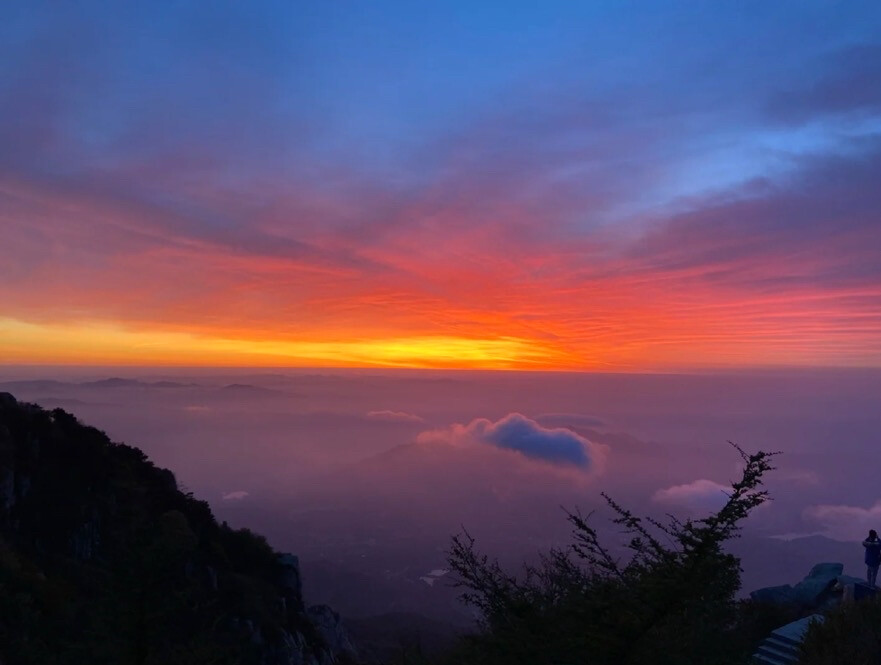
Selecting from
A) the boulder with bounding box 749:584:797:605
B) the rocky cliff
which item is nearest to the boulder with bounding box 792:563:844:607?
the boulder with bounding box 749:584:797:605

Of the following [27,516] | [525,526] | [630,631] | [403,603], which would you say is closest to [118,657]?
[630,631]

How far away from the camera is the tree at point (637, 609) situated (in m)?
7.85

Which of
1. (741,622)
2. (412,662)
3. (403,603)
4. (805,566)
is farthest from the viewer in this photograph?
(805,566)

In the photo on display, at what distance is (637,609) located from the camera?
26.0 feet

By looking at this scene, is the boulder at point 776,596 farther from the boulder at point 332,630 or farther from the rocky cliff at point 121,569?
the boulder at point 332,630

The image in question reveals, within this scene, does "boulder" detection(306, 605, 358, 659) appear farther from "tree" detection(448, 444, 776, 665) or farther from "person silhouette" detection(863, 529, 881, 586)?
"person silhouette" detection(863, 529, 881, 586)

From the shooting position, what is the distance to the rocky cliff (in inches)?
381

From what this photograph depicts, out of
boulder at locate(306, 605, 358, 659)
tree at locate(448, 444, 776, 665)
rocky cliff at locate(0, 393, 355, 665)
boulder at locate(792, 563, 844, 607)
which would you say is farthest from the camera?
boulder at locate(306, 605, 358, 659)

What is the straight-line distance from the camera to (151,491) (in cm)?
2569

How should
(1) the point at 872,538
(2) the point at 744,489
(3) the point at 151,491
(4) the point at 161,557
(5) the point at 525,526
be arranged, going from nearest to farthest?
(2) the point at 744,489
(4) the point at 161,557
(1) the point at 872,538
(3) the point at 151,491
(5) the point at 525,526

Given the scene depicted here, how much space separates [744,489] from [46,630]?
15.1 m

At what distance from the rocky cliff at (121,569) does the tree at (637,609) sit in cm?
458

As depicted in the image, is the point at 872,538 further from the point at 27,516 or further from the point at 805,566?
the point at 805,566

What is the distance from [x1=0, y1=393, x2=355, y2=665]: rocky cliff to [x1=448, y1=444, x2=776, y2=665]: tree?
4580 mm
